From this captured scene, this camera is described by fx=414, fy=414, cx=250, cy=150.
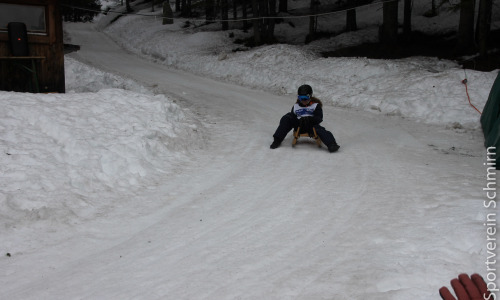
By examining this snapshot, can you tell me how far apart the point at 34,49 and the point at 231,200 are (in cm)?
766

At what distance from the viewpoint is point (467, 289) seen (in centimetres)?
304

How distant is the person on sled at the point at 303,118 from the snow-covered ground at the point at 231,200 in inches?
12.1

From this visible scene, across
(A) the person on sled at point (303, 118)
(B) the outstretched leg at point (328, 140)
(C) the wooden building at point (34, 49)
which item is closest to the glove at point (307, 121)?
(A) the person on sled at point (303, 118)

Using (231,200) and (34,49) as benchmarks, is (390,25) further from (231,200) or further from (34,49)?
(231,200)

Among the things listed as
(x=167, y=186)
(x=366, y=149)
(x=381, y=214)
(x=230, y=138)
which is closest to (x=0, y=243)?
(x=167, y=186)

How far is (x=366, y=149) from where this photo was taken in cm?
802

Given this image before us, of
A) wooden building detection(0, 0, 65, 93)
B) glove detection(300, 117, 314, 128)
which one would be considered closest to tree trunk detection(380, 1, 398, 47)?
glove detection(300, 117, 314, 128)

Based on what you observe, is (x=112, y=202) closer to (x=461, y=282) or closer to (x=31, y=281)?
(x=31, y=281)

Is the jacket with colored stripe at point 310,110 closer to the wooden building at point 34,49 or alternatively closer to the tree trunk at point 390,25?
the wooden building at point 34,49

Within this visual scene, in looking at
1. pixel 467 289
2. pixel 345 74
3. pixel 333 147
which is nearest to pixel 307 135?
pixel 333 147

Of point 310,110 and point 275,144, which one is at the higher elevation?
point 310,110

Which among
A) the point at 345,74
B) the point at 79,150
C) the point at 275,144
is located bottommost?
the point at 275,144

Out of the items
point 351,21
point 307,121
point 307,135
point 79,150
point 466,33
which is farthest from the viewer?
point 351,21

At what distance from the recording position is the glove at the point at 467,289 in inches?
117
